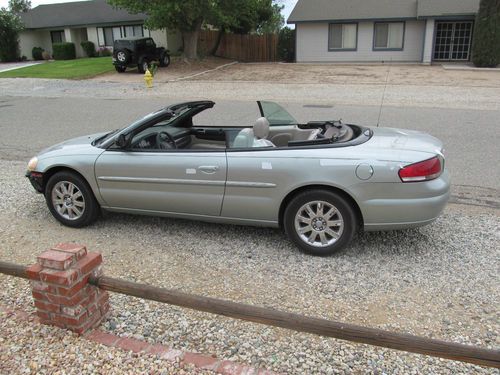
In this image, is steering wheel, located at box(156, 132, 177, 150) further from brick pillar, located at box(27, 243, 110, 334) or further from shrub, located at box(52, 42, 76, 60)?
shrub, located at box(52, 42, 76, 60)

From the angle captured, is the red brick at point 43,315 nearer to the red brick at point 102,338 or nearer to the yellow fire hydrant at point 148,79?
the red brick at point 102,338

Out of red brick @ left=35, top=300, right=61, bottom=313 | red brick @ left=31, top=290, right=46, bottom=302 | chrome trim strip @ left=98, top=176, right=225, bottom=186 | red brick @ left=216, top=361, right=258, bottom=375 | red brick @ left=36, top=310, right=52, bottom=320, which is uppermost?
chrome trim strip @ left=98, top=176, right=225, bottom=186

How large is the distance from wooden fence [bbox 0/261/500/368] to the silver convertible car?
67.7 inches

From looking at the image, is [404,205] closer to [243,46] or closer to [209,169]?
[209,169]

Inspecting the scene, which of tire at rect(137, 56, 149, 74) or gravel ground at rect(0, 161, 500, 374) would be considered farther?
tire at rect(137, 56, 149, 74)

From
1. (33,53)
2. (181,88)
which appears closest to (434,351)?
(181,88)

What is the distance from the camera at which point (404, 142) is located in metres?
4.44

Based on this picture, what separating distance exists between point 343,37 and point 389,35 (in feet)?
9.53

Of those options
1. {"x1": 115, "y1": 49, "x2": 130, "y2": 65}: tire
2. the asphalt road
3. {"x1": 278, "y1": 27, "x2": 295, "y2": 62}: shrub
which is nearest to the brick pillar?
the asphalt road

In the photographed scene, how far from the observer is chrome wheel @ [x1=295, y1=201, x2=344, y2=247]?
13.9ft

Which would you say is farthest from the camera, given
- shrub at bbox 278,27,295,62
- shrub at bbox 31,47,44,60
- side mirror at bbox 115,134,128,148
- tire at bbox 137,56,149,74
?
shrub at bbox 31,47,44,60

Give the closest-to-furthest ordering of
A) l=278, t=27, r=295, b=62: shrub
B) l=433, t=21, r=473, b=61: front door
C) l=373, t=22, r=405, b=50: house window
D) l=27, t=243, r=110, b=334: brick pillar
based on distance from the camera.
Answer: l=27, t=243, r=110, b=334: brick pillar → l=433, t=21, r=473, b=61: front door → l=373, t=22, r=405, b=50: house window → l=278, t=27, r=295, b=62: shrub

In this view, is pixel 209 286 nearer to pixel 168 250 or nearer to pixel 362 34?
pixel 168 250

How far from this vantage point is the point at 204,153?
4598 mm
